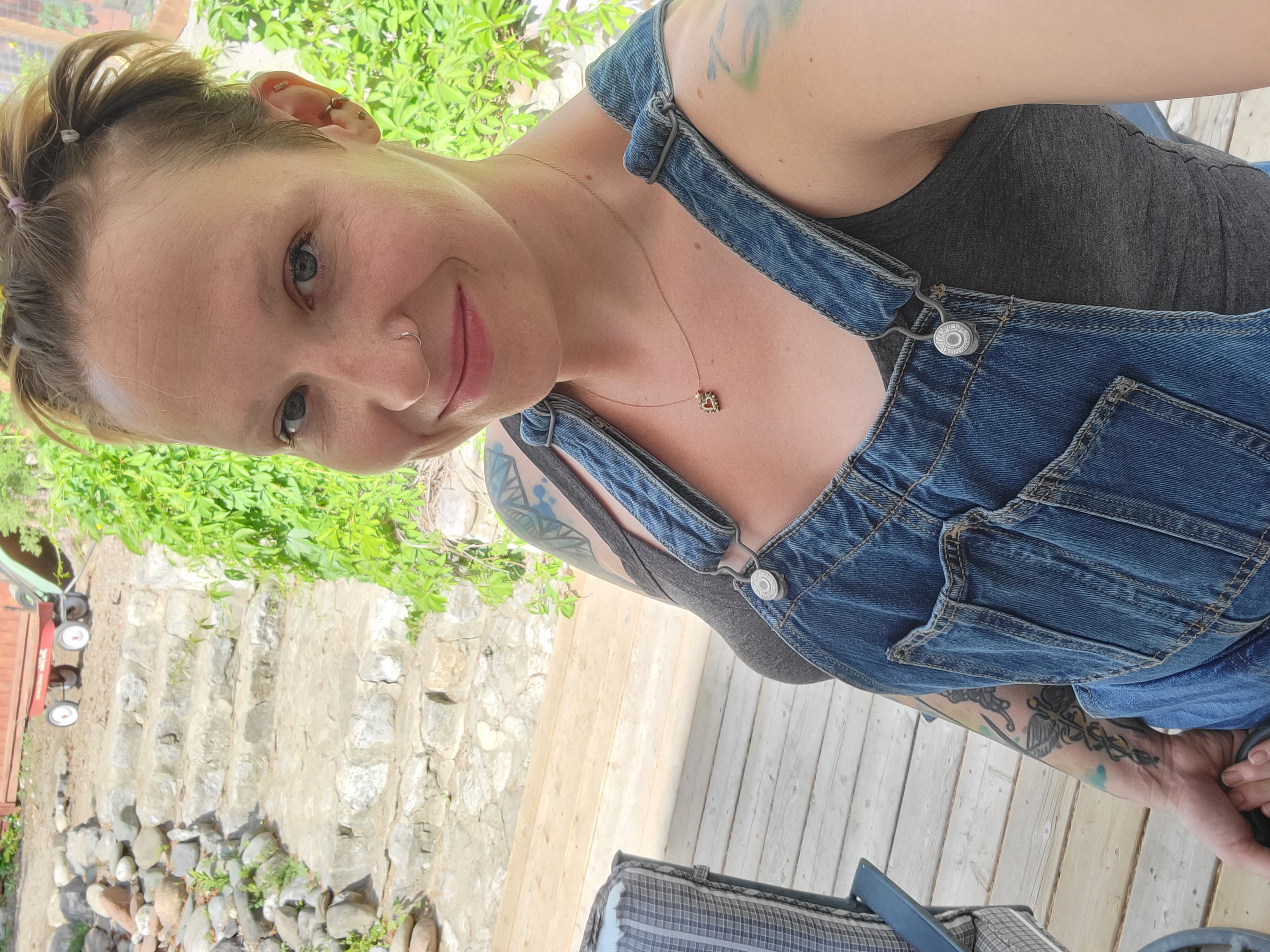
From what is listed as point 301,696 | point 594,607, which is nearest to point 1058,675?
point 594,607

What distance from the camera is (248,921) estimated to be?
5.27m

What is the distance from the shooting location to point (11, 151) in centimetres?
129

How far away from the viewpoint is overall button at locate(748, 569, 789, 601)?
4.05 ft

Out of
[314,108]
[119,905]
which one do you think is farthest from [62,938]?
[314,108]

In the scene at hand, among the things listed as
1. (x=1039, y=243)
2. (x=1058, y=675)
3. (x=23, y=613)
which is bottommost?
(x=23, y=613)

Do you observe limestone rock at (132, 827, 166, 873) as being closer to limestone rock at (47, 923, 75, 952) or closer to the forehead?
limestone rock at (47, 923, 75, 952)

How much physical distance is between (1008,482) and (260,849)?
5.44m

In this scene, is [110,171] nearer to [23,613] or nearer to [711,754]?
A: [711,754]

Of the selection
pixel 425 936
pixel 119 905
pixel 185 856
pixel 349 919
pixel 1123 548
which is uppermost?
pixel 1123 548

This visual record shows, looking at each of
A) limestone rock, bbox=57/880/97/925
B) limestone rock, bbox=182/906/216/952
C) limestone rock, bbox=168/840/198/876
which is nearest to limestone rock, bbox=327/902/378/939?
limestone rock, bbox=182/906/216/952

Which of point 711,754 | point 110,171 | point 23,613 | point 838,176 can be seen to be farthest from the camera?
point 23,613

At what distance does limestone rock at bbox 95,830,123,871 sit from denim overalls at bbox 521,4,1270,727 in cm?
675

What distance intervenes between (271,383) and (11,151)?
531mm

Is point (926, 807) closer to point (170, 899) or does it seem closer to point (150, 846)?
point (170, 899)
